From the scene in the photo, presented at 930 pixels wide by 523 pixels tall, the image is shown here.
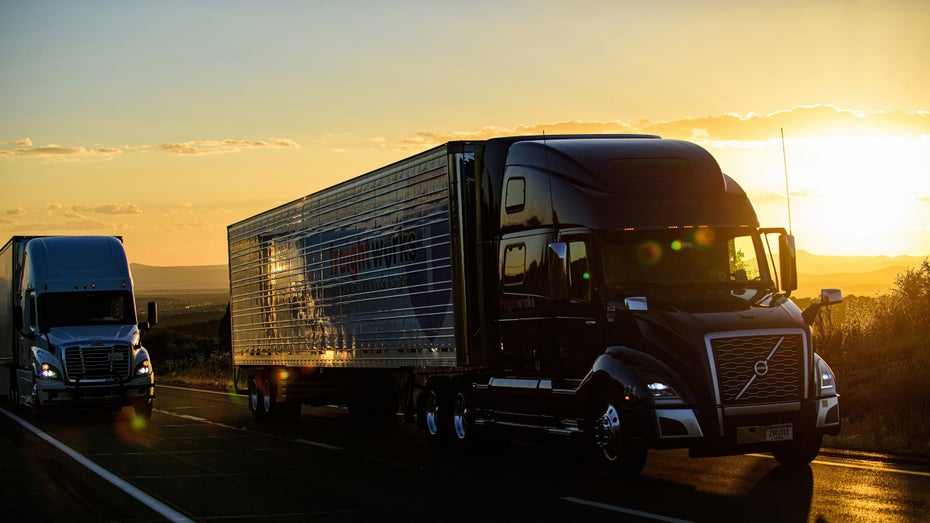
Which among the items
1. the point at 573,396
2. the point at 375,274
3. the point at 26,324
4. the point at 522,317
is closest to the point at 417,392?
the point at 375,274

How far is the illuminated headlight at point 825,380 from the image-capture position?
12.5 meters

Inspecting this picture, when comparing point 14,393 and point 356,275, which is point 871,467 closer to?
point 356,275

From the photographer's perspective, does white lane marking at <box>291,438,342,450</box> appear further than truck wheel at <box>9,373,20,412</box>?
No

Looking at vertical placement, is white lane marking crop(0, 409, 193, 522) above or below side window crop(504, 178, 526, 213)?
below

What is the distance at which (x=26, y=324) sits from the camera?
25.8 meters

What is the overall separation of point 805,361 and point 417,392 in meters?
6.92

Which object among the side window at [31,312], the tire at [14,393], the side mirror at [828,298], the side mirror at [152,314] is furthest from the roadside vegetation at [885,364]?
the tire at [14,393]

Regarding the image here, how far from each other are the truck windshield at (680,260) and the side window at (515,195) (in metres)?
1.81

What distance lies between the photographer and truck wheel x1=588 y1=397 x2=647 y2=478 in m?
12.4

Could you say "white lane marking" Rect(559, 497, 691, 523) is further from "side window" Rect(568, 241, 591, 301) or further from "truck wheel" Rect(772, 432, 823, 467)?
"side window" Rect(568, 241, 591, 301)

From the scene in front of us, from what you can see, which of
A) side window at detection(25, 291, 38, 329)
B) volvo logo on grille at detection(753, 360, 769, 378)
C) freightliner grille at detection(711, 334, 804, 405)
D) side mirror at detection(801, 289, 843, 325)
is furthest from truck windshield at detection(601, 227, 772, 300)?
side window at detection(25, 291, 38, 329)

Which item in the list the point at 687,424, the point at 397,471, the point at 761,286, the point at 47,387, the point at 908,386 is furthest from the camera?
the point at 47,387

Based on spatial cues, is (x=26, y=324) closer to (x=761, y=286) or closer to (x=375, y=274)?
(x=375, y=274)

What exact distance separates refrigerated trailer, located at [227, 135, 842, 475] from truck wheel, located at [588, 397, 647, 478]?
2 centimetres
